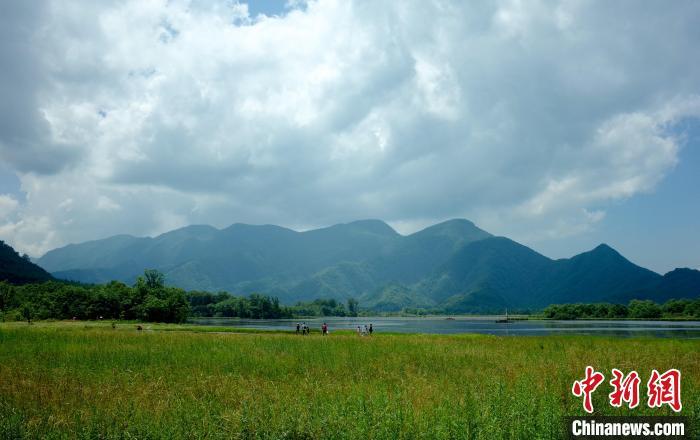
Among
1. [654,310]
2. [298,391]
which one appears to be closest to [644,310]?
[654,310]

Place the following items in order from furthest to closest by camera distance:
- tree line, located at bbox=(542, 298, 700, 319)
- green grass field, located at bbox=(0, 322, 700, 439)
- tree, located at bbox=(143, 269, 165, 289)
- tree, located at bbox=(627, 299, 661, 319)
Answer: tree, located at bbox=(627, 299, 661, 319) → tree line, located at bbox=(542, 298, 700, 319) → tree, located at bbox=(143, 269, 165, 289) → green grass field, located at bbox=(0, 322, 700, 439)

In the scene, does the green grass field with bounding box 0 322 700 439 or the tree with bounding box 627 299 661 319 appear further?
the tree with bounding box 627 299 661 319

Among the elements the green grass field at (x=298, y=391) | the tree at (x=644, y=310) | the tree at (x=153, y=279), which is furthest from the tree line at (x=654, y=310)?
the green grass field at (x=298, y=391)

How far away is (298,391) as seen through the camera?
54.3 feet

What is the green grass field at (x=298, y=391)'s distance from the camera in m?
11.8

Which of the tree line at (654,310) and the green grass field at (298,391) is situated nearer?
the green grass field at (298,391)

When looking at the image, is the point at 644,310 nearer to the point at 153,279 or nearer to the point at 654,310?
the point at 654,310

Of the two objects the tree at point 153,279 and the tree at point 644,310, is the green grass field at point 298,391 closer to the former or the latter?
the tree at point 153,279

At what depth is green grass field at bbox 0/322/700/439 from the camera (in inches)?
464

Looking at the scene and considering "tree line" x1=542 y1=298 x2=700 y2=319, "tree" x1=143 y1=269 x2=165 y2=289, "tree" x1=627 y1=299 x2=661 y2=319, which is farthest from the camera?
"tree" x1=627 y1=299 x2=661 y2=319

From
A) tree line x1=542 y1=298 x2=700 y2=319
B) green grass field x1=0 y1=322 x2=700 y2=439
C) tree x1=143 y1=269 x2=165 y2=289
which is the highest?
tree x1=143 y1=269 x2=165 y2=289

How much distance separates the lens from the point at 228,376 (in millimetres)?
19266

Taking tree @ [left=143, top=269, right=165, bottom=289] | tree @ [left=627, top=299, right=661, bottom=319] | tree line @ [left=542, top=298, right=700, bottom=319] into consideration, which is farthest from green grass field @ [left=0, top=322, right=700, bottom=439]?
tree line @ [left=542, top=298, right=700, bottom=319]

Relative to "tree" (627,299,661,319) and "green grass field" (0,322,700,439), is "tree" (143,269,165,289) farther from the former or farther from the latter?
"tree" (627,299,661,319)
